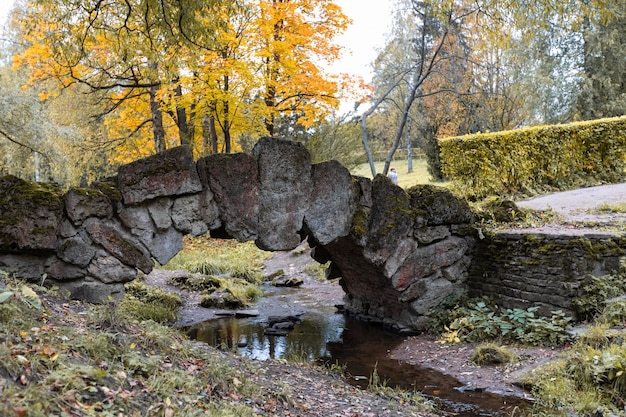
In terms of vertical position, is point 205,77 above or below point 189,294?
above

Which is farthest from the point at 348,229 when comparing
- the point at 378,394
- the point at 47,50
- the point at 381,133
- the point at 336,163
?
the point at 381,133

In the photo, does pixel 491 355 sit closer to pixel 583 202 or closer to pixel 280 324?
pixel 280 324

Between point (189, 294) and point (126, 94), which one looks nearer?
point (189, 294)

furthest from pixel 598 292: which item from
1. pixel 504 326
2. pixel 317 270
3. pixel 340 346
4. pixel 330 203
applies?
pixel 317 270

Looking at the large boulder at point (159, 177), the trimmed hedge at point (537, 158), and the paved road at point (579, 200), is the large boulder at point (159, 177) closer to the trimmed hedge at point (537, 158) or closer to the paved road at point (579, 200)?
the paved road at point (579, 200)

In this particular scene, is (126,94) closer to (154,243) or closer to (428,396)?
(154,243)

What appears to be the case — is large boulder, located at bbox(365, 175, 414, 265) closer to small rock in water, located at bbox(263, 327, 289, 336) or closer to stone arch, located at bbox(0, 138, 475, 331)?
stone arch, located at bbox(0, 138, 475, 331)

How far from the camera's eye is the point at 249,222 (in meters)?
6.72

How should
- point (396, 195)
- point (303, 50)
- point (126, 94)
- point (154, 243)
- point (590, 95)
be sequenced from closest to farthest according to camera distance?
point (154, 243)
point (396, 195)
point (303, 50)
point (126, 94)
point (590, 95)

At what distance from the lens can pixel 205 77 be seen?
1063cm

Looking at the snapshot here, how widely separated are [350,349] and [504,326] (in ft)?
7.21

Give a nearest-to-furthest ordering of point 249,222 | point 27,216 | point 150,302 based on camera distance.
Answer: point 27,216
point 249,222
point 150,302

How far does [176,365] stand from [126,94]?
11489 mm

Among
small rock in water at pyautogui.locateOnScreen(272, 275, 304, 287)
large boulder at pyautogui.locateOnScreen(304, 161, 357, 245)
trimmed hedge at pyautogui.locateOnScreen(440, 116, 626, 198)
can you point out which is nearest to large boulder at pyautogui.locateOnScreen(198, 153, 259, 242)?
large boulder at pyautogui.locateOnScreen(304, 161, 357, 245)
